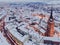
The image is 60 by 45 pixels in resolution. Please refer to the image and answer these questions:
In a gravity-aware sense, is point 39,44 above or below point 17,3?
below

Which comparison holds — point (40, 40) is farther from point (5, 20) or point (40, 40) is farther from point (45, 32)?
point (5, 20)

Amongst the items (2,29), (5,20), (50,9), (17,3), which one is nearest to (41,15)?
(50,9)

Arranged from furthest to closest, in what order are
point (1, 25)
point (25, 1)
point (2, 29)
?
point (25, 1)
point (1, 25)
point (2, 29)

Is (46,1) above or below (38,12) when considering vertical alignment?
above

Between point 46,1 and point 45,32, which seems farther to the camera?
point 46,1

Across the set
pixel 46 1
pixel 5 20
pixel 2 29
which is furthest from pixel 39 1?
pixel 2 29

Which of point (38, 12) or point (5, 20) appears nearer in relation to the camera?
point (5, 20)

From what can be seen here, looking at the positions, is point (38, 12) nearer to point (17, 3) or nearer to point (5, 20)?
point (17, 3)

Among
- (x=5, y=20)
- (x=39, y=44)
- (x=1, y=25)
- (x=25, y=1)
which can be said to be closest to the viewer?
→ (x=39, y=44)

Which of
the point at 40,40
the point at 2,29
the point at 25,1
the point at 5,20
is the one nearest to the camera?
the point at 40,40
